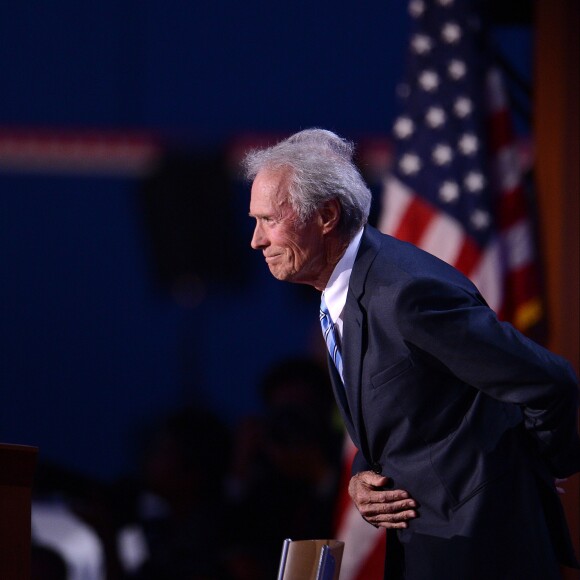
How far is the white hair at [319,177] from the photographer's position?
1.53m

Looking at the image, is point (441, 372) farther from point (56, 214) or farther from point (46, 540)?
point (56, 214)

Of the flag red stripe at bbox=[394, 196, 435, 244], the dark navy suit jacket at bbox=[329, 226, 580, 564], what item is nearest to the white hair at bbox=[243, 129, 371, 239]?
the dark navy suit jacket at bbox=[329, 226, 580, 564]

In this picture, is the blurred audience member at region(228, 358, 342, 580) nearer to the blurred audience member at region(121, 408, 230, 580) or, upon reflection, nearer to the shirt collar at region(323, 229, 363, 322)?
the blurred audience member at region(121, 408, 230, 580)

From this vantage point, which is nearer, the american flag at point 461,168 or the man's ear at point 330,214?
the man's ear at point 330,214

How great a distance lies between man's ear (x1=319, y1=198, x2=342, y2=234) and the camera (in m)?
1.54

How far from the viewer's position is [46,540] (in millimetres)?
2992

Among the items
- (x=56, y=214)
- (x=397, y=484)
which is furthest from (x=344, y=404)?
(x=56, y=214)

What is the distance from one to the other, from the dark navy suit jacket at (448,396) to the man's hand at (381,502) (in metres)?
0.02

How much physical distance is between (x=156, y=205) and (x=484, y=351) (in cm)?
232

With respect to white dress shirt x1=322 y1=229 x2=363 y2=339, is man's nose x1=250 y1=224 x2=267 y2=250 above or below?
above

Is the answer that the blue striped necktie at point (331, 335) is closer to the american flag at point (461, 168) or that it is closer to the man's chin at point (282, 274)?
the man's chin at point (282, 274)

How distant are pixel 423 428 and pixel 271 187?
475mm

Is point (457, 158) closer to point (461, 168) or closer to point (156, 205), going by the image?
point (461, 168)

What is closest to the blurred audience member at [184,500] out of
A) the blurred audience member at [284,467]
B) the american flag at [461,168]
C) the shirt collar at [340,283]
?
the blurred audience member at [284,467]
